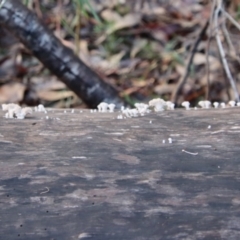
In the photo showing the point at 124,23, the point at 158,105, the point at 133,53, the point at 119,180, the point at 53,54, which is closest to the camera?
the point at 119,180

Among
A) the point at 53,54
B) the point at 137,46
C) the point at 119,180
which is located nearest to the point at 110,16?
the point at 137,46

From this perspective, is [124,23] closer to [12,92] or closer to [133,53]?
[133,53]

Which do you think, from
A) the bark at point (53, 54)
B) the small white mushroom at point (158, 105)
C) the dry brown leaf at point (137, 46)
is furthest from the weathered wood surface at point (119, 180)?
the dry brown leaf at point (137, 46)

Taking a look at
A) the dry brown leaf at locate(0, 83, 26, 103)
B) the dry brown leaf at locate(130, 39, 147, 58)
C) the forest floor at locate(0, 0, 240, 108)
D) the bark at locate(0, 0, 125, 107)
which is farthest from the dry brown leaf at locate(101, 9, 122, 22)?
the bark at locate(0, 0, 125, 107)

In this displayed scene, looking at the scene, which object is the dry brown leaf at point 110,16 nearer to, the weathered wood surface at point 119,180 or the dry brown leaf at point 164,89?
the dry brown leaf at point 164,89

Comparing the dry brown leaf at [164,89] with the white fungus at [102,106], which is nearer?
→ the white fungus at [102,106]
